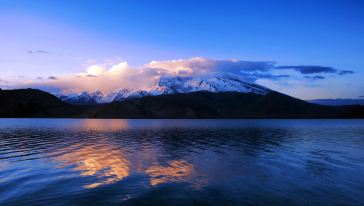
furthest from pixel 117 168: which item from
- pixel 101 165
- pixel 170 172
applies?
pixel 170 172

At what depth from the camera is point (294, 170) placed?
2858cm

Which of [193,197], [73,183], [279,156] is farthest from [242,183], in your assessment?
[279,156]

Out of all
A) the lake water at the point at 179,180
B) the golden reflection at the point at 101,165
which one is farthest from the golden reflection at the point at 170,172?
the golden reflection at the point at 101,165

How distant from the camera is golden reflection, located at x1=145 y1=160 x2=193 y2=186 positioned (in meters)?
24.1

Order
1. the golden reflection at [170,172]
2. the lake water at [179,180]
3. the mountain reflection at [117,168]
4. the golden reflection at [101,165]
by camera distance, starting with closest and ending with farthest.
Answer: the lake water at [179,180]
the golden reflection at [170,172]
the mountain reflection at [117,168]
the golden reflection at [101,165]

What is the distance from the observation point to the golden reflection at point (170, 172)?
79.0ft

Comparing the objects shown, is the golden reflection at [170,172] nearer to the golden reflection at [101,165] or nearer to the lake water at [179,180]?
the lake water at [179,180]

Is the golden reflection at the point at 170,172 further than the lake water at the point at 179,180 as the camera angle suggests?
Yes

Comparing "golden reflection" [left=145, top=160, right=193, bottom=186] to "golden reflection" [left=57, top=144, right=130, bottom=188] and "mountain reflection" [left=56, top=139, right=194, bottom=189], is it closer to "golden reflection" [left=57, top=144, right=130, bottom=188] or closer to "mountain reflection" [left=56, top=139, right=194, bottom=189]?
"mountain reflection" [left=56, top=139, right=194, bottom=189]

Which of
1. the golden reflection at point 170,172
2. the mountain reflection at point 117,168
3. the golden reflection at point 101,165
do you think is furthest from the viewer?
the golden reflection at point 101,165

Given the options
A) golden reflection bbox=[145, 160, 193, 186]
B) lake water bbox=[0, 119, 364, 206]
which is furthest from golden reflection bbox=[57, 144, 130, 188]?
golden reflection bbox=[145, 160, 193, 186]

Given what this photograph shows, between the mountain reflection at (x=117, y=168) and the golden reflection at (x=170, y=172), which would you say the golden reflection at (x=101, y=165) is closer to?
the mountain reflection at (x=117, y=168)

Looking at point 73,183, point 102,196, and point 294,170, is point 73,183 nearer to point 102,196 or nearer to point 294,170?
point 102,196

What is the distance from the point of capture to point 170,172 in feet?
88.5
